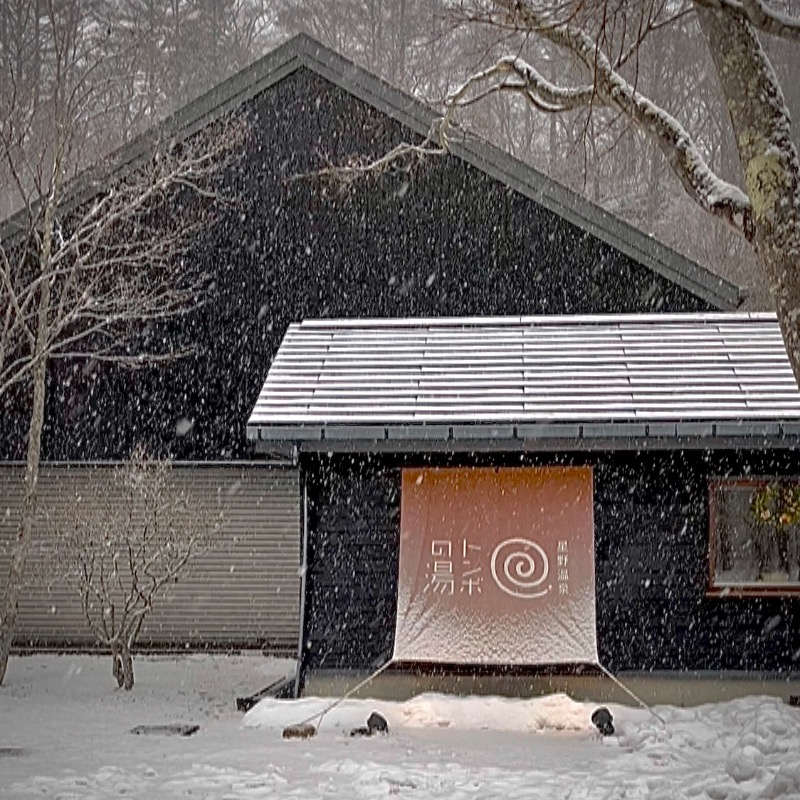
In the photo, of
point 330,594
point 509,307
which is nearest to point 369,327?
point 509,307

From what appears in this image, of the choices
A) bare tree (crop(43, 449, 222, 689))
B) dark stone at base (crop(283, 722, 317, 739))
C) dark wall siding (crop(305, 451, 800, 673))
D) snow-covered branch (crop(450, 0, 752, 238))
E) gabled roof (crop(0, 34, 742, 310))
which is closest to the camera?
snow-covered branch (crop(450, 0, 752, 238))

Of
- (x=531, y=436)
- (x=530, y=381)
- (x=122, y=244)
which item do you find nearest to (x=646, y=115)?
(x=531, y=436)

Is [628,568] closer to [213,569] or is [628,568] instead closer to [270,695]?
[270,695]

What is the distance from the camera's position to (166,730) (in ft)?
34.0

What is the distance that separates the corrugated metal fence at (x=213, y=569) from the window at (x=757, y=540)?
5919 mm

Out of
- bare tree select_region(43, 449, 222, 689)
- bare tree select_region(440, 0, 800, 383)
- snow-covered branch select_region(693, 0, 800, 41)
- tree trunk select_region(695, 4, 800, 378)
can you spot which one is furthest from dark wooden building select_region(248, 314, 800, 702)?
snow-covered branch select_region(693, 0, 800, 41)

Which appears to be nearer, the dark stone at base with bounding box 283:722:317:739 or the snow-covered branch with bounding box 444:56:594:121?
the snow-covered branch with bounding box 444:56:594:121

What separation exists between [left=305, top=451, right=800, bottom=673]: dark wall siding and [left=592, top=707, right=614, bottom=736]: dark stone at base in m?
1.37

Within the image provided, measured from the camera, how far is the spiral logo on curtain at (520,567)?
1102cm

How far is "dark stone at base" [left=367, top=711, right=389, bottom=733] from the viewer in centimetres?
1026

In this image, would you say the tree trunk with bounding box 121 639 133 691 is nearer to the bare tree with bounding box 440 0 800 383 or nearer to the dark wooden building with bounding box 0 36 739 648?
the dark wooden building with bounding box 0 36 739 648

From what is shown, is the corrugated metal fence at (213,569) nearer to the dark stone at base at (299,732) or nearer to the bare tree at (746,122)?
the dark stone at base at (299,732)

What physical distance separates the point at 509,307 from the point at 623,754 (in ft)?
24.2

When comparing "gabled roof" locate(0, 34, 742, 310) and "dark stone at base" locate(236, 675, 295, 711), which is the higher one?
"gabled roof" locate(0, 34, 742, 310)
